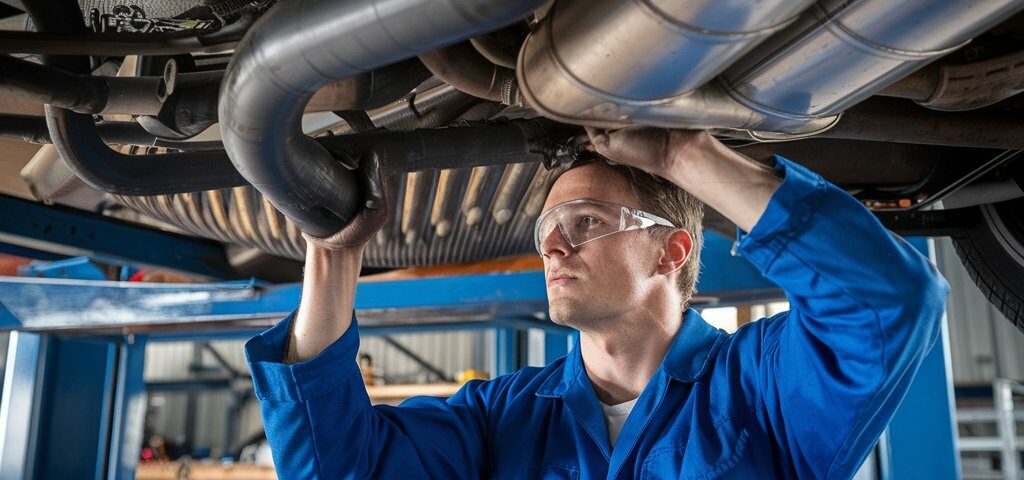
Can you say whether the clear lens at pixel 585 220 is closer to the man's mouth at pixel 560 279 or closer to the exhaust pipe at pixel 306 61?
the man's mouth at pixel 560 279

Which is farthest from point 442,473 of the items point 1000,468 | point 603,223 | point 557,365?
point 1000,468

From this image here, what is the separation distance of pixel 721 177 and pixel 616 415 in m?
0.54

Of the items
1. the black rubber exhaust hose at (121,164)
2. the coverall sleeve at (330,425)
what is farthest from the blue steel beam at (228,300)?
the black rubber exhaust hose at (121,164)

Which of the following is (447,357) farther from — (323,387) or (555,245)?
(323,387)

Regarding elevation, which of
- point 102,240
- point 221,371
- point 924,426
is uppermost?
point 221,371

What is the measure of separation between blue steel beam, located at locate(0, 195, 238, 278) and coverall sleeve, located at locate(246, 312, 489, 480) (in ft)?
3.75

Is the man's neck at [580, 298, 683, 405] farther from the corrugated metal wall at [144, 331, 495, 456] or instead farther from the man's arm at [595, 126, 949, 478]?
the corrugated metal wall at [144, 331, 495, 456]

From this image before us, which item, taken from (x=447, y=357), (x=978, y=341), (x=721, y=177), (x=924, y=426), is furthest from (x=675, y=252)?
(x=447, y=357)

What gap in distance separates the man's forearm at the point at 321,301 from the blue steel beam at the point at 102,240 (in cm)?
115

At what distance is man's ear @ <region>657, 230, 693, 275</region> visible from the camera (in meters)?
1.34

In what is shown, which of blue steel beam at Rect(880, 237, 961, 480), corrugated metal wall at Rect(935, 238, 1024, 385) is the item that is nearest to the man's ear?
Answer: blue steel beam at Rect(880, 237, 961, 480)

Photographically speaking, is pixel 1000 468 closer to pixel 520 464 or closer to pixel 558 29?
pixel 520 464

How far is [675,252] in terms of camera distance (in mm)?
1354

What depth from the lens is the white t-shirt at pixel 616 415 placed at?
4.13 ft
